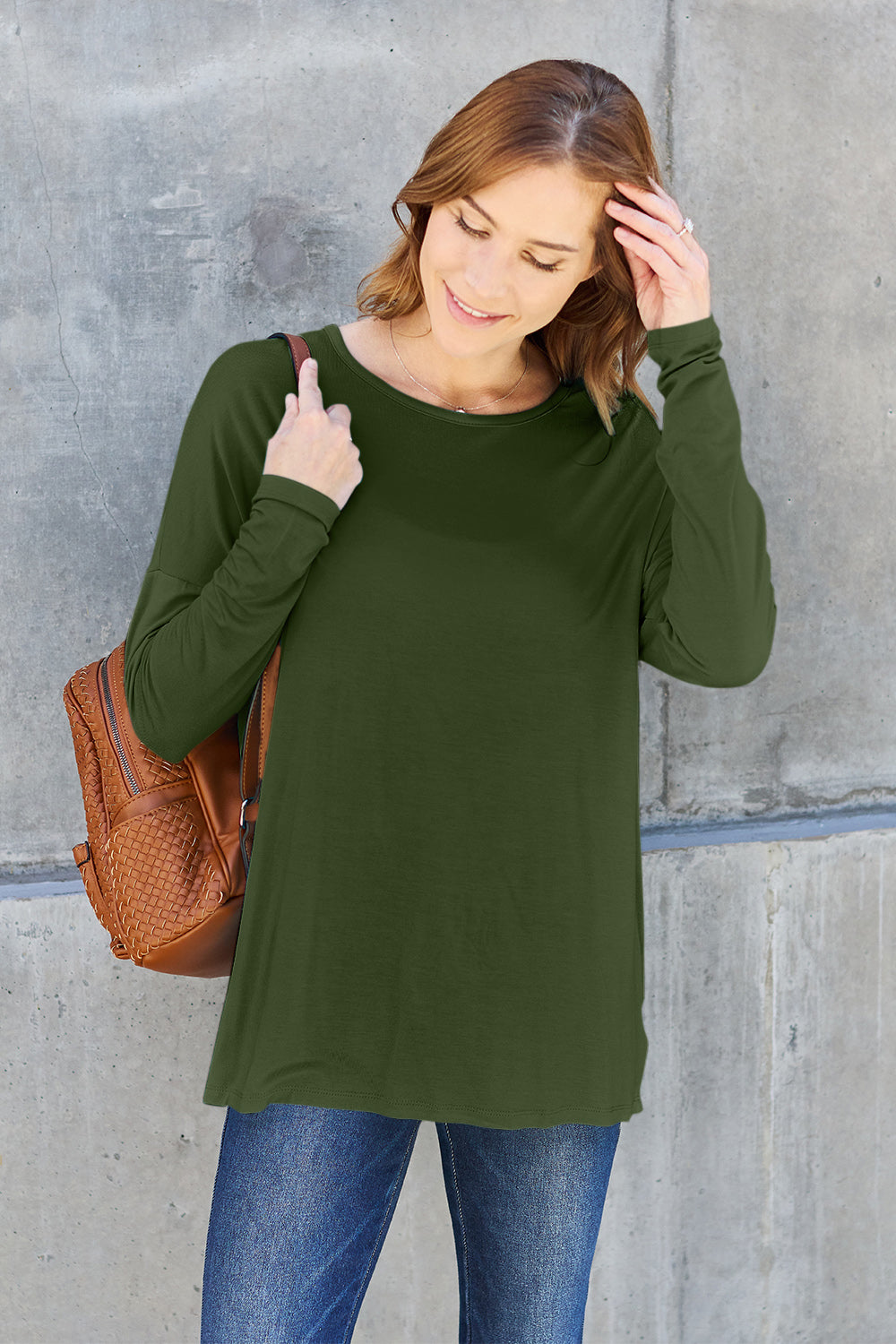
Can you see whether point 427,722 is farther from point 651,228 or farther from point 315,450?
point 651,228

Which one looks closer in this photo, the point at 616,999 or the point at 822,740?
the point at 616,999

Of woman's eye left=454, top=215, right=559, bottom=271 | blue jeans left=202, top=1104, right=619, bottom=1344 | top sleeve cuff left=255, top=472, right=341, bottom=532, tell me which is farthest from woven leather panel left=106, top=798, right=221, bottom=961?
woman's eye left=454, top=215, right=559, bottom=271

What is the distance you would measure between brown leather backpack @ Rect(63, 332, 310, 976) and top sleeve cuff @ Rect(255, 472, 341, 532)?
227 mm

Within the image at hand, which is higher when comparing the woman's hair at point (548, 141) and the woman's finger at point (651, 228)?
the woman's hair at point (548, 141)

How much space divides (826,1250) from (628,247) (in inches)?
93.4

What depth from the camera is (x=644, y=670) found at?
2.49 meters

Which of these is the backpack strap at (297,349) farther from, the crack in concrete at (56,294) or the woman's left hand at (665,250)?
the crack in concrete at (56,294)

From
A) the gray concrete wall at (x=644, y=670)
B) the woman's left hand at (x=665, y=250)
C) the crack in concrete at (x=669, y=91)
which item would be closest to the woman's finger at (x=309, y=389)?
the woman's left hand at (x=665, y=250)

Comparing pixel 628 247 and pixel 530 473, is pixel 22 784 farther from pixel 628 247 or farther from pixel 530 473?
pixel 628 247

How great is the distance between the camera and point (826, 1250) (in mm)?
2666

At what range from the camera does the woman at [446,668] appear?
56.1 inches

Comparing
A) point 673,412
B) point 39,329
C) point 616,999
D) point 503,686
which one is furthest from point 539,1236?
point 39,329

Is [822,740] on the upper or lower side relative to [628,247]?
lower

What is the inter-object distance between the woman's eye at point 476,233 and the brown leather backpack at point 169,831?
27 centimetres
